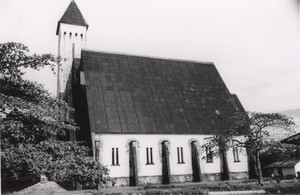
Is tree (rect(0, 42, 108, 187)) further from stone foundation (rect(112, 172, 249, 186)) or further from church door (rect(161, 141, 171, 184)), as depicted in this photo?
church door (rect(161, 141, 171, 184))

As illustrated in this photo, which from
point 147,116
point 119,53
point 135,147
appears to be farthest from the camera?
point 119,53

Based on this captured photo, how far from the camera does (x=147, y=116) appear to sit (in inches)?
1142

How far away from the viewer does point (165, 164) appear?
90.6 ft

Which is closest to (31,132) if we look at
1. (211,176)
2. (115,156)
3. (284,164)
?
(115,156)

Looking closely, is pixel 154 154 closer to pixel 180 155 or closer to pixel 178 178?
pixel 180 155

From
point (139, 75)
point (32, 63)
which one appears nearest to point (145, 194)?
point (32, 63)

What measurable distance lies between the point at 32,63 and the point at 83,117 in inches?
619

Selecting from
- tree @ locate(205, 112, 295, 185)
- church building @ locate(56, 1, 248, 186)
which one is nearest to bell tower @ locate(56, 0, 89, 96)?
church building @ locate(56, 1, 248, 186)

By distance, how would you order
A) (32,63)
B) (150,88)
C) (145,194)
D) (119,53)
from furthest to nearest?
(119,53) < (150,88) < (145,194) < (32,63)

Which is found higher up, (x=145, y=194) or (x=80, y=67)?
(x=80, y=67)

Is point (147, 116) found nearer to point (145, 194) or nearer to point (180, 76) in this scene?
point (180, 76)

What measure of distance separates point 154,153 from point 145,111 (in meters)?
4.12

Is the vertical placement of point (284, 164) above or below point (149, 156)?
below

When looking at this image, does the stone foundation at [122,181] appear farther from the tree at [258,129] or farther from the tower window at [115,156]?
the tree at [258,129]
